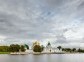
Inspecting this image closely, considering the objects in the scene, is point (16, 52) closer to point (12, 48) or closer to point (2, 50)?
point (12, 48)

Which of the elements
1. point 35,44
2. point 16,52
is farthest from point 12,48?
point 35,44

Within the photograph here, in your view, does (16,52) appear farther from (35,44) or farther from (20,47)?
(35,44)

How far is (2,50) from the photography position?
17338 centimetres

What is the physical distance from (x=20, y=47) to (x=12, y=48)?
7396mm

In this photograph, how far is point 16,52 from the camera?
543 feet

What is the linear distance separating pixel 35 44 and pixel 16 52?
17.5 meters

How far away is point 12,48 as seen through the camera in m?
166

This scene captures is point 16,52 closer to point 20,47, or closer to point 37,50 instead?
point 20,47

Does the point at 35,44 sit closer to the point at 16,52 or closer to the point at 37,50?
the point at 37,50

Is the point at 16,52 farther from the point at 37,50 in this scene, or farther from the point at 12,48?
the point at 37,50

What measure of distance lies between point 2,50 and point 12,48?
1271 centimetres

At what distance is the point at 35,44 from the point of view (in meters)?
169

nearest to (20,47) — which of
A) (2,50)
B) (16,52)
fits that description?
(16,52)

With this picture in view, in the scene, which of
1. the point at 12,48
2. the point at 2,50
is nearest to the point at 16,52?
the point at 12,48
